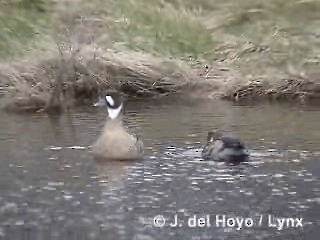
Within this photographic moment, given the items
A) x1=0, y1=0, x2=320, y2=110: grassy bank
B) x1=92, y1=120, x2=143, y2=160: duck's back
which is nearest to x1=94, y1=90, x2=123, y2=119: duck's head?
x1=92, y1=120, x2=143, y2=160: duck's back

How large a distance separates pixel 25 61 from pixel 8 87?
0.65 meters

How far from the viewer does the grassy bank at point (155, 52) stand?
17.5 meters

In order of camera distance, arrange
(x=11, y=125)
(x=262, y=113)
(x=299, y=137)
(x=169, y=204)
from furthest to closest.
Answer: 1. (x=262, y=113)
2. (x=11, y=125)
3. (x=299, y=137)
4. (x=169, y=204)

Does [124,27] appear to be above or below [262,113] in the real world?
above

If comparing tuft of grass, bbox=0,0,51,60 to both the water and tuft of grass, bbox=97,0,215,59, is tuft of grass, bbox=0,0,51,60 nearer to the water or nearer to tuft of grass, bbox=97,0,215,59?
tuft of grass, bbox=97,0,215,59

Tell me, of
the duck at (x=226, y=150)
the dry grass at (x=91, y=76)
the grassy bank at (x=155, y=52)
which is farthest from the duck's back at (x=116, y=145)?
the dry grass at (x=91, y=76)

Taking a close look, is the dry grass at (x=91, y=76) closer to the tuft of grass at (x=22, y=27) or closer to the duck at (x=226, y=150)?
the tuft of grass at (x=22, y=27)

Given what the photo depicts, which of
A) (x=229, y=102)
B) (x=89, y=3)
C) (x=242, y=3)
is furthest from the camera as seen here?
(x=242, y=3)

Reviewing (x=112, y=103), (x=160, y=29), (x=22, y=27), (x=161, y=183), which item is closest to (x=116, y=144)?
(x=112, y=103)

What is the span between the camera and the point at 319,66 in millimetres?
18594

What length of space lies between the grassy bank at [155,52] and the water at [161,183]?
95.0 inches

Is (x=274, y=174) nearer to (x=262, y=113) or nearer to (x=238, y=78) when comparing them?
(x=262, y=113)

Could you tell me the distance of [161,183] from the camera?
10711mm

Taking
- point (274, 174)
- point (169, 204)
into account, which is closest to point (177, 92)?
point (274, 174)
